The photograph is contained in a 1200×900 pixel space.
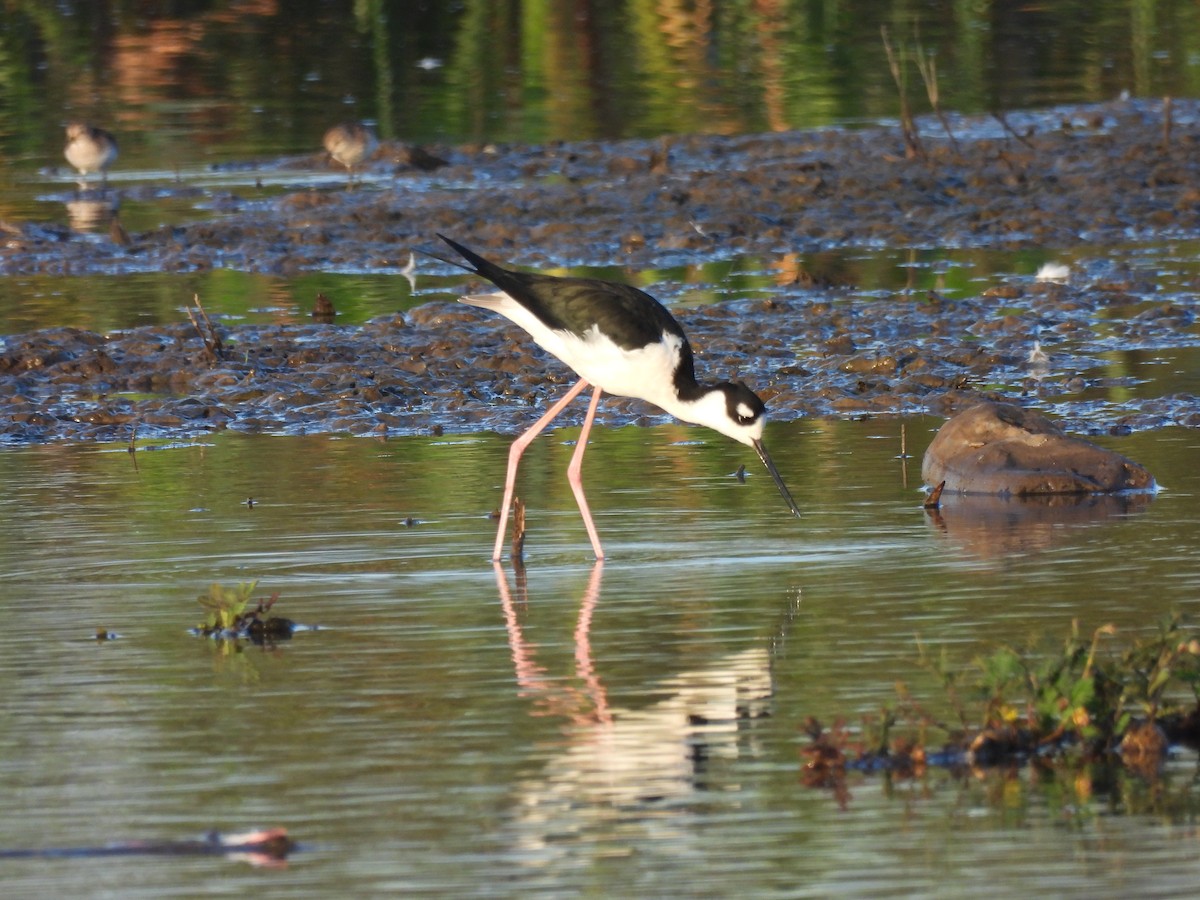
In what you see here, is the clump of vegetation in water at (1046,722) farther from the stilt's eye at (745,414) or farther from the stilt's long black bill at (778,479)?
the stilt's eye at (745,414)

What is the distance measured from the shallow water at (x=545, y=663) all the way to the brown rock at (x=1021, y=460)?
0.21 m

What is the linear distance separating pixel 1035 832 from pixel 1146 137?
13070 mm

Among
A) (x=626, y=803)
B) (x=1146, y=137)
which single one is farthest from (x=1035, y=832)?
(x=1146, y=137)

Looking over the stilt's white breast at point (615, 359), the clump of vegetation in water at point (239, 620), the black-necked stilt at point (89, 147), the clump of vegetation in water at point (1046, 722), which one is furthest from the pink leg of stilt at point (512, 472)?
the black-necked stilt at point (89, 147)

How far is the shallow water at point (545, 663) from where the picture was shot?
14.7 ft

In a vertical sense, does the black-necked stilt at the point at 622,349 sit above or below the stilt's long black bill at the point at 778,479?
above

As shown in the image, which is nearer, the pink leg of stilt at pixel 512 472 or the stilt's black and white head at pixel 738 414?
the pink leg of stilt at pixel 512 472

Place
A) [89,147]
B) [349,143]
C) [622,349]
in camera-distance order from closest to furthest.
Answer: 1. [622,349]
2. [349,143]
3. [89,147]

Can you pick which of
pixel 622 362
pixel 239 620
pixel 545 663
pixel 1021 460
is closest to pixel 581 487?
pixel 622 362

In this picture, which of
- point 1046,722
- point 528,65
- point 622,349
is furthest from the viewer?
point 528,65

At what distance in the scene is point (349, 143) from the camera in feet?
55.1

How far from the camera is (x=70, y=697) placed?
5797 millimetres

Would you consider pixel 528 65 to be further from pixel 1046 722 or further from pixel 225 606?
pixel 1046 722

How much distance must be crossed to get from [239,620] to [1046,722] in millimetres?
2414
